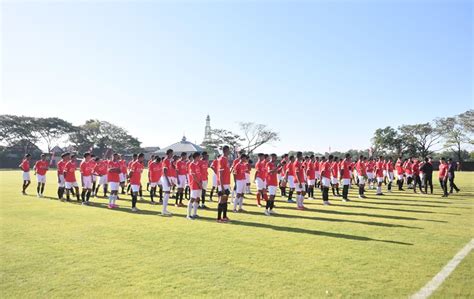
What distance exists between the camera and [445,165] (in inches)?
777

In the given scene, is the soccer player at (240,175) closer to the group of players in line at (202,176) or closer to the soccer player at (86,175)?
the group of players in line at (202,176)

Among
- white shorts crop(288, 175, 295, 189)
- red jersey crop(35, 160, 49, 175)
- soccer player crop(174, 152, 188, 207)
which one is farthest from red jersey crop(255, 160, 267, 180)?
red jersey crop(35, 160, 49, 175)

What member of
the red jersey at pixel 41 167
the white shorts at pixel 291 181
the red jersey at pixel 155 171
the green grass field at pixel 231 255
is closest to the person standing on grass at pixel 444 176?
the green grass field at pixel 231 255

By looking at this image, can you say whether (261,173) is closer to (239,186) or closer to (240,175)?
(239,186)

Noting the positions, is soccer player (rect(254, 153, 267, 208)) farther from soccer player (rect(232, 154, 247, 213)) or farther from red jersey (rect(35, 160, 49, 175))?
red jersey (rect(35, 160, 49, 175))

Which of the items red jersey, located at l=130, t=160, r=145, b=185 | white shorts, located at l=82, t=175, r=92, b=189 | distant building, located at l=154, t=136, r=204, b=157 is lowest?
white shorts, located at l=82, t=175, r=92, b=189

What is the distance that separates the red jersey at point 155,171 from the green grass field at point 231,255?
351cm

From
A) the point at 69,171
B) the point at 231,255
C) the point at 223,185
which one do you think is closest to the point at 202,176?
the point at 223,185

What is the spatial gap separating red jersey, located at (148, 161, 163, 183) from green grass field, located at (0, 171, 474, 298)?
11.5 ft

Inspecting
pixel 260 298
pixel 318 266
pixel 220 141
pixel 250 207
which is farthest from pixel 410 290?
pixel 220 141

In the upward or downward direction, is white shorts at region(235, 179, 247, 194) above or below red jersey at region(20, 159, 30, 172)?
below

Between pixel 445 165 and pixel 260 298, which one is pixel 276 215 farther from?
pixel 445 165

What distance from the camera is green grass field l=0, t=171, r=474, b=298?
5273mm

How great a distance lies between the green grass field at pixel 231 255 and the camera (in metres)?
5.27
